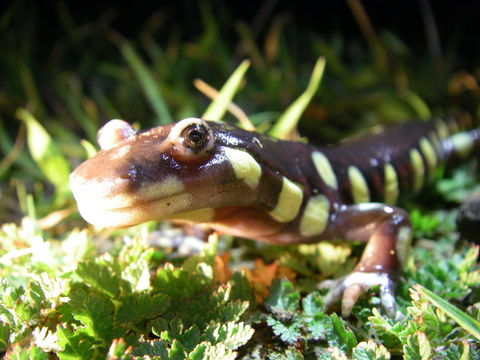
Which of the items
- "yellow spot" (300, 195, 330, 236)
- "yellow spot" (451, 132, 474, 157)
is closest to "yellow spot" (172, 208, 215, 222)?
"yellow spot" (300, 195, 330, 236)

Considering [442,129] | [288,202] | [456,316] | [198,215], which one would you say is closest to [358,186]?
[288,202]

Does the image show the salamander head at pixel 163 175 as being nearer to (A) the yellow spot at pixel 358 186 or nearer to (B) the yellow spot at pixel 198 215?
(B) the yellow spot at pixel 198 215

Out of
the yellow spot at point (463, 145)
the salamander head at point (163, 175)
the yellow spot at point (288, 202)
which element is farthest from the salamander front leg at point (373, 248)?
the yellow spot at point (463, 145)

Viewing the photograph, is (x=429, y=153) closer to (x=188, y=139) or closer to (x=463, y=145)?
(x=463, y=145)

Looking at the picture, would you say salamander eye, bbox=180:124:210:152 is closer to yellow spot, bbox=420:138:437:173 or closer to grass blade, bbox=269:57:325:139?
grass blade, bbox=269:57:325:139

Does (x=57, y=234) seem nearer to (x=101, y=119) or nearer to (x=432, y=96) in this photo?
(x=101, y=119)

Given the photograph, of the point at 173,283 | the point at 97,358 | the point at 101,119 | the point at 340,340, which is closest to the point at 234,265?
the point at 173,283

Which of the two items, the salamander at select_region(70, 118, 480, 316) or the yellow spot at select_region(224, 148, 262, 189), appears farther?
the yellow spot at select_region(224, 148, 262, 189)
